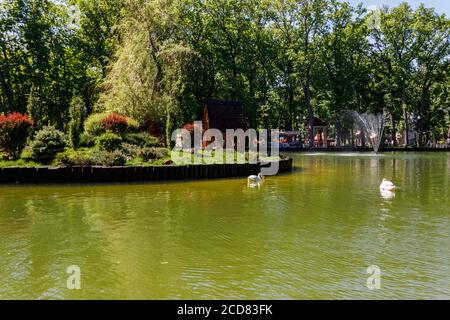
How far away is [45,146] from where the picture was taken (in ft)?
86.1

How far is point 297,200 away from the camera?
57.3 feet

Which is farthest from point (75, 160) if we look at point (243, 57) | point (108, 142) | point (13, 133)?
point (243, 57)

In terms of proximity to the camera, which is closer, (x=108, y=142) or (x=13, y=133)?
(x=13, y=133)

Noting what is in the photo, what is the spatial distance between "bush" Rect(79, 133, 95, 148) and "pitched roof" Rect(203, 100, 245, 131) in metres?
13.0

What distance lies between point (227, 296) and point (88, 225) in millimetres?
7010

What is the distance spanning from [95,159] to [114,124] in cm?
668

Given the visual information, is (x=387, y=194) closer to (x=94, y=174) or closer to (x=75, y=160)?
(x=94, y=174)

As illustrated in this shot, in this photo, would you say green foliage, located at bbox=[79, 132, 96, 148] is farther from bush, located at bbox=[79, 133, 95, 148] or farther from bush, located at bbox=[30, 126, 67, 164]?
bush, located at bbox=[30, 126, 67, 164]

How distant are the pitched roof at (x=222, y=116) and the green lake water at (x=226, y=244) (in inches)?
898

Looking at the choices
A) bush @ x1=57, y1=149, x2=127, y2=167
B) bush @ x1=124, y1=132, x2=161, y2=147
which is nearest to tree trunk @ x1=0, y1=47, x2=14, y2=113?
bush @ x1=124, y1=132, x2=161, y2=147

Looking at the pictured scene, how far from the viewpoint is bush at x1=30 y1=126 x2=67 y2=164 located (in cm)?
2620

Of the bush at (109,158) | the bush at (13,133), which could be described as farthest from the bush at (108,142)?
the bush at (13,133)
